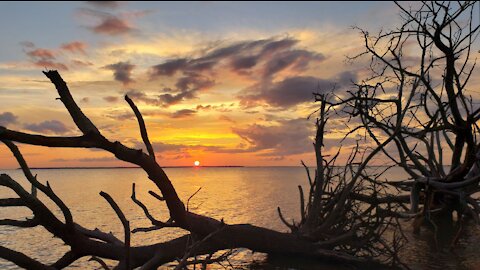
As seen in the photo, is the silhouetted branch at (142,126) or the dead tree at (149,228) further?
the silhouetted branch at (142,126)

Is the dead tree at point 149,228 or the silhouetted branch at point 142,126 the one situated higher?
the silhouetted branch at point 142,126

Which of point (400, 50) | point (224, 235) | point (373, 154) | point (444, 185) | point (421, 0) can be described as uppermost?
point (421, 0)

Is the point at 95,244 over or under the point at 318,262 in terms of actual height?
over

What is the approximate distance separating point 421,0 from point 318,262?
7.47 metres

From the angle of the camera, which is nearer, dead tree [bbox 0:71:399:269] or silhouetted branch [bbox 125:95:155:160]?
dead tree [bbox 0:71:399:269]

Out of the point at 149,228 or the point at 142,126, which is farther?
the point at 149,228

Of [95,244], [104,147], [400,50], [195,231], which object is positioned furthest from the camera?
[400,50]

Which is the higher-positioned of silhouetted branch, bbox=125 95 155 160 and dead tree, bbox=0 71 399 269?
silhouetted branch, bbox=125 95 155 160

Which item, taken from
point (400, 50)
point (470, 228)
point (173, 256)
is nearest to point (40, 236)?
point (173, 256)

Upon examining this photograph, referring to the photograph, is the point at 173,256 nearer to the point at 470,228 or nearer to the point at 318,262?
the point at 318,262

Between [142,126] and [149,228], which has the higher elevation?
[142,126]

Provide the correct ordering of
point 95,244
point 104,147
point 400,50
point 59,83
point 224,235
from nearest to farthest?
point 59,83 → point 104,147 → point 95,244 → point 224,235 → point 400,50

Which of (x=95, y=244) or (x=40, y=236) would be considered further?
(x=40, y=236)

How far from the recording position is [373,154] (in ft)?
36.4
